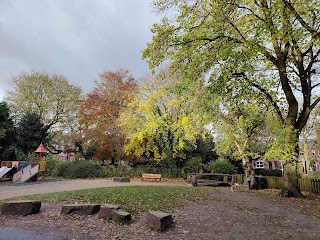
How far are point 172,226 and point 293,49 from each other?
943cm

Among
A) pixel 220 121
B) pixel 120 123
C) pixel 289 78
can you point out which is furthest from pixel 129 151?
pixel 289 78

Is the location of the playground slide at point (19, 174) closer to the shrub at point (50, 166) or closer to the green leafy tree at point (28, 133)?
the shrub at point (50, 166)

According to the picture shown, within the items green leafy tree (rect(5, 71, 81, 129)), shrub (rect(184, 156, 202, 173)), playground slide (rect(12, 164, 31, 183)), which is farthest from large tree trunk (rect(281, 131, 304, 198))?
green leafy tree (rect(5, 71, 81, 129))

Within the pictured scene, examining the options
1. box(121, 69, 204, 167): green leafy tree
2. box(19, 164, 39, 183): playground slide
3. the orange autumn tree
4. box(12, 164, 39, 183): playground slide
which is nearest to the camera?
box(19, 164, 39, 183): playground slide

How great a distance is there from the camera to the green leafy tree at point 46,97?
1157 inches

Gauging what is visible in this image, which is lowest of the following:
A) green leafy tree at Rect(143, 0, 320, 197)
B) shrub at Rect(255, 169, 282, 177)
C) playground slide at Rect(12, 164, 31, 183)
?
shrub at Rect(255, 169, 282, 177)

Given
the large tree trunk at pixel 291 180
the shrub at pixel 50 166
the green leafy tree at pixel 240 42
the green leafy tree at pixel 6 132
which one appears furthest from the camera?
the green leafy tree at pixel 6 132

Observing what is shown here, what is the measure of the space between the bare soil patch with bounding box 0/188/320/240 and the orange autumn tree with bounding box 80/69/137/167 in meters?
15.2

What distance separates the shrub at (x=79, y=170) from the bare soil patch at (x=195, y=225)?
12871mm

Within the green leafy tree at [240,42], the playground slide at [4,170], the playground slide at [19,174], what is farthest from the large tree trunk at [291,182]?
the playground slide at [4,170]

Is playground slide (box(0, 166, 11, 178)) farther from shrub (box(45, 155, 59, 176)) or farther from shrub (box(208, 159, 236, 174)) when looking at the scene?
shrub (box(208, 159, 236, 174))

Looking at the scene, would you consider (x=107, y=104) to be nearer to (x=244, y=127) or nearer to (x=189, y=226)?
(x=244, y=127)

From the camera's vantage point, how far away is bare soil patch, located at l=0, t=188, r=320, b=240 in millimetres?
5344

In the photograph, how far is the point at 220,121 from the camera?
15.7 m
